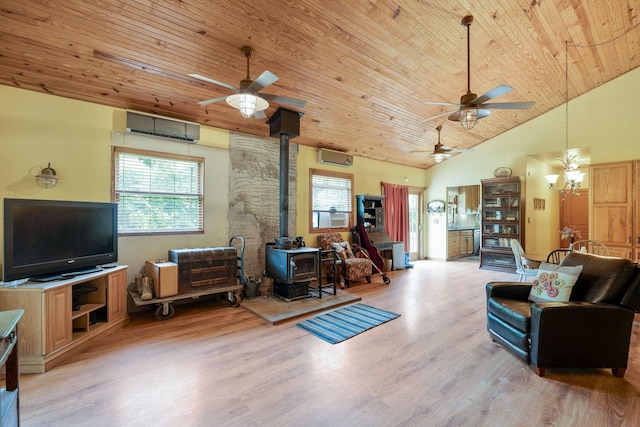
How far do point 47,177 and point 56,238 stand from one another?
31.4 inches

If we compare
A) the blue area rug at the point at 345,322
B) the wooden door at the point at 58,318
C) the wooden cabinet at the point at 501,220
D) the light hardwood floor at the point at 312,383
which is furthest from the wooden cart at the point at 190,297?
the wooden cabinet at the point at 501,220

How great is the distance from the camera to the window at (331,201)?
5.95 meters

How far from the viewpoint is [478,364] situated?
259 centimetres

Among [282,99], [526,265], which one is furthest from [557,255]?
[282,99]

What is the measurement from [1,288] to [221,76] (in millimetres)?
3006

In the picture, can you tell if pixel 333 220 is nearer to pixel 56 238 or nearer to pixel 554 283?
pixel 554 283

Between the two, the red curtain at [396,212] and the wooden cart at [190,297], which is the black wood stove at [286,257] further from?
the red curtain at [396,212]

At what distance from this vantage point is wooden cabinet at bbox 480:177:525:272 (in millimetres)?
6641

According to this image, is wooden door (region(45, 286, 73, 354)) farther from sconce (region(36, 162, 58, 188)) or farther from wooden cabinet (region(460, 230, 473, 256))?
wooden cabinet (region(460, 230, 473, 256))

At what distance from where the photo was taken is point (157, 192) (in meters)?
4.10

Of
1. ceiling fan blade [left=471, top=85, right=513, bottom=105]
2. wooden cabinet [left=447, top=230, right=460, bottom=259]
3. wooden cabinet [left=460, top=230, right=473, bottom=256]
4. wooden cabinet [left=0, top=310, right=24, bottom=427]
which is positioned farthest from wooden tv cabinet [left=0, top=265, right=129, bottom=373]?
wooden cabinet [left=460, top=230, right=473, bottom=256]

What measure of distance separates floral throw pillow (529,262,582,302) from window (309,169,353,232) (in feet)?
12.2

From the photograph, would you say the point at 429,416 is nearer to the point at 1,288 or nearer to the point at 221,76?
the point at 1,288

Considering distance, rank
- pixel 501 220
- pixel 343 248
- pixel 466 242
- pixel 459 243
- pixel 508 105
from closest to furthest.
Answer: pixel 508 105 < pixel 343 248 < pixel 501 220 < pixel 459 243 < pixel 466 242
